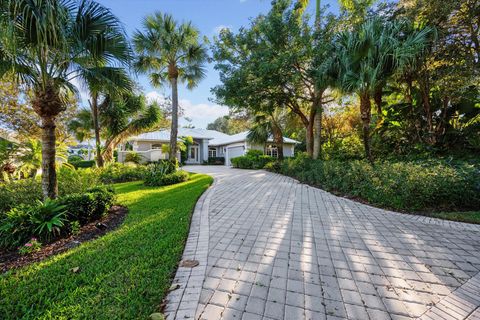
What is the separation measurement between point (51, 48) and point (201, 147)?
22999mm

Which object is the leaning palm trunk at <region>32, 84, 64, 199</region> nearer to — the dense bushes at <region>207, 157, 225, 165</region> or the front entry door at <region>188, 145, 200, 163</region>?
the dense bushes at <region>207, 157, 225, 165</region>

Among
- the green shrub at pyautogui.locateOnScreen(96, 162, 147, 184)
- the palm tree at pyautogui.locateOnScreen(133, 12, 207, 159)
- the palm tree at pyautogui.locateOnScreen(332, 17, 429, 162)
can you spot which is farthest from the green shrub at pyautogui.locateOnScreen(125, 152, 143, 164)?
the palm tree at pyautogui.locateOnScreen(332, 17, 429, 162)

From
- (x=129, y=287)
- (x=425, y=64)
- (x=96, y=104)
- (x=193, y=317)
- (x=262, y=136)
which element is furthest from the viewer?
(x=262, y=136)

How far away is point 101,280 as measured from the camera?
2426mm

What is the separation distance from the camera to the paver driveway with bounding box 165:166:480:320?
206 cm

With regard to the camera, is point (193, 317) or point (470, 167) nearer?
point (193, 317)

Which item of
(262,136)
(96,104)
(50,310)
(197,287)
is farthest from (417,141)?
(96,104)

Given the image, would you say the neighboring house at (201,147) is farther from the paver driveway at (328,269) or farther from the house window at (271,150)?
the paver driveway at (328,269)

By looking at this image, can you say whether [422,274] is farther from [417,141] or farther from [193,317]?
[417,141]

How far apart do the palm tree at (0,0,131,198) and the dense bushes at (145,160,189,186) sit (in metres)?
5.36

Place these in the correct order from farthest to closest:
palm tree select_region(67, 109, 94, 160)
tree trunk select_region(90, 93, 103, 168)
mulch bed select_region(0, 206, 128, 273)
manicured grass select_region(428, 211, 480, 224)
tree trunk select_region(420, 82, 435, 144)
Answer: palm tree select_region(67, 109, 94, 160) < tree trunk select_region(90, 93, 103, 168) < tree trunk select_region(420, 82, 435, 144) < manicured grass select_region(428, 211, 480, 224) < mulch bed select_region(0, 206, 128, 273)

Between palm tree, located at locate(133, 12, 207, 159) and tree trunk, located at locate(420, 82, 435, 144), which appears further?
palm tree, located at locate(133, 12, 207, 159)

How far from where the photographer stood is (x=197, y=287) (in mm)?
2355

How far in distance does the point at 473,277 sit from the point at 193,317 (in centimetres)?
351
